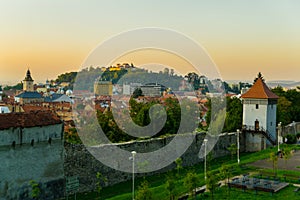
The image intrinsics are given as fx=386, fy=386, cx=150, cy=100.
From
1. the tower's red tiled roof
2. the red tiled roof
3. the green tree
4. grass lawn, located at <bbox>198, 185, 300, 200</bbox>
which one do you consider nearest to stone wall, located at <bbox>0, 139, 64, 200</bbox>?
the green tree

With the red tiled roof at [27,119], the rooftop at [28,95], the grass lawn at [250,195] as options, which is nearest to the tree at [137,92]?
the red tiled roof at [27,119]

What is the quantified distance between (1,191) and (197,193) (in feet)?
23.1

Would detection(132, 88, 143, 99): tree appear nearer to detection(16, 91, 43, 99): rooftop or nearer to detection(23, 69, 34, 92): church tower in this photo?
detection(16, 91, 43, 99): rooftop

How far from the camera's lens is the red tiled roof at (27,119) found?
13.2m

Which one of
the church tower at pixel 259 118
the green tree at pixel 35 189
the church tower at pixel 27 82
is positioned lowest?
the green tree at pixel 35 189

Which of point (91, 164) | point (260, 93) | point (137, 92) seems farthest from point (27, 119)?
point (137, 92)

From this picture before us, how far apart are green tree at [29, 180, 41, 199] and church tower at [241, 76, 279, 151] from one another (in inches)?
734

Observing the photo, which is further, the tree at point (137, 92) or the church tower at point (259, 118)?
the tree at point (137, 92)

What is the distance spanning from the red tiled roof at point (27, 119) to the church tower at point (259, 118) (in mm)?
17864

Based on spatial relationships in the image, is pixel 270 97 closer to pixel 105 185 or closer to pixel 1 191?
pixel 105 185

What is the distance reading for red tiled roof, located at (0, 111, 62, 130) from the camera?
13219 millimetres

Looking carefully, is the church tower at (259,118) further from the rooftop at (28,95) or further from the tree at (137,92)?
the rooftop at (28,95)

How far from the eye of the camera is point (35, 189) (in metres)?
13.2

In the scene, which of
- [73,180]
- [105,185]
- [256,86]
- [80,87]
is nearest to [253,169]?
[105,185]
